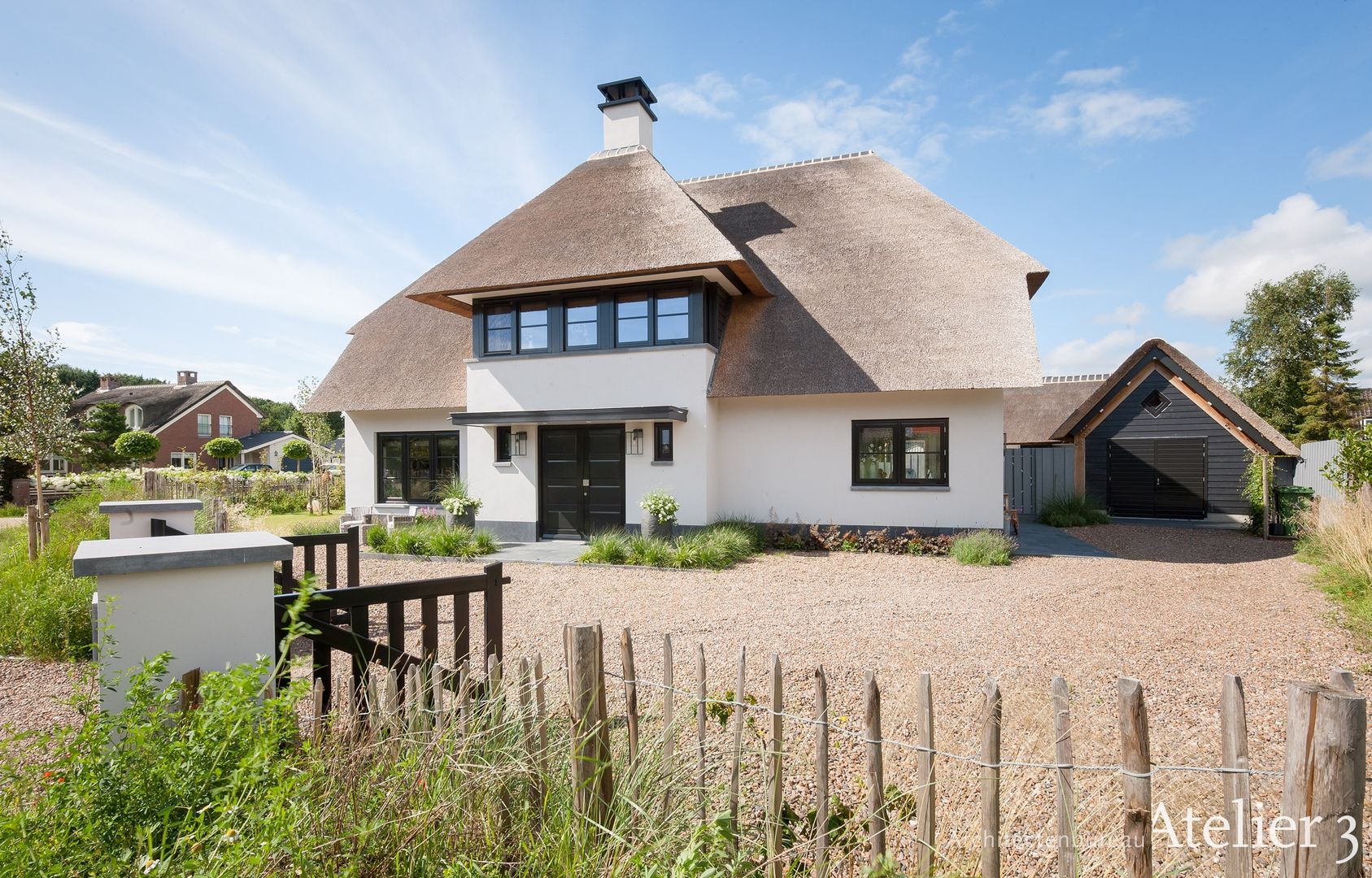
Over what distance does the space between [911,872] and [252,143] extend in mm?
9860

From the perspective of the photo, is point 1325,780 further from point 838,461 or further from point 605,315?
point 605,315

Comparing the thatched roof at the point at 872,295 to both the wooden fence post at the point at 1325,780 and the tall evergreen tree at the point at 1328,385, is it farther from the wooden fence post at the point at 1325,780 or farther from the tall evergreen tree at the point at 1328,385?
the tall evergreen tree at the point at 1328,385

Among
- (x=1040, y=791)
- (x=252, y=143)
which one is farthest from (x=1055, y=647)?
(x=252, y=143)

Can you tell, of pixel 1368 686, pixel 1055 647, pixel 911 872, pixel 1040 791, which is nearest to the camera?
pixel 911 872

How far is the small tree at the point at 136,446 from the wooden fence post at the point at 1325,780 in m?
38.2

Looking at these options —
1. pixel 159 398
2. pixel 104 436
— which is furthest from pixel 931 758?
pixel 159 398

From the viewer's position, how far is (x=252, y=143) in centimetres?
776

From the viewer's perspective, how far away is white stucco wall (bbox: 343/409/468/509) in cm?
1496

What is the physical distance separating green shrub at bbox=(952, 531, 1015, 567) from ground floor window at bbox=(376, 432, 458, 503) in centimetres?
1093

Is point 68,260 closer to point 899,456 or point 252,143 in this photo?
point 252,143

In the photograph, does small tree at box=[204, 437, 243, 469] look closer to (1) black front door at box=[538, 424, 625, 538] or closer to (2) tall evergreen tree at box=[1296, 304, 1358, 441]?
(1) black front door at box=[538, 424, 625, 538]

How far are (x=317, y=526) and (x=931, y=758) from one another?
51.6ft

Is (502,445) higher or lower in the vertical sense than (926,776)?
higher

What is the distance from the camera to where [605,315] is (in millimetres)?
12375
